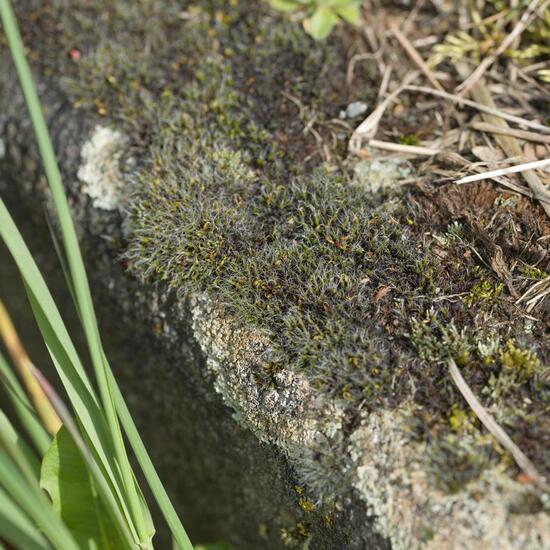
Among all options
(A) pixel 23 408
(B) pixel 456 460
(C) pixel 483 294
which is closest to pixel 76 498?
(A) pixel 23 408

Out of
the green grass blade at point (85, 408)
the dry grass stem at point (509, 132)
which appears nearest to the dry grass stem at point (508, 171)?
the dry grass stem at point (509, 132)

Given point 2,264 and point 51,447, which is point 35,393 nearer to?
point 51,447

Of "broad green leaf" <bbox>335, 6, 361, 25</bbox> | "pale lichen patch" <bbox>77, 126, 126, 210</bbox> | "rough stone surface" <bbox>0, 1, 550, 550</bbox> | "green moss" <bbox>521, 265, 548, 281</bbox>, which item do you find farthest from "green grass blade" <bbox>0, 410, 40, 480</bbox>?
"broad green leaf" <bbox>335, 6, 361, 25</bbox>

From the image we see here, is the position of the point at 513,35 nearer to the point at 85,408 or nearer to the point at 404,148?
the point at 404,148

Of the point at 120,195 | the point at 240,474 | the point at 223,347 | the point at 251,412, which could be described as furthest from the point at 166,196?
the point at 240,474

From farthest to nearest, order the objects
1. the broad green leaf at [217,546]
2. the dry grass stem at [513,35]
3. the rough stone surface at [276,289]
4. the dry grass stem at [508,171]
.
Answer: the dry grass stem at [513,35], the broad green leaf at [217,546], the dry grass stem at [508,171], the rough stone surface at [276,289]

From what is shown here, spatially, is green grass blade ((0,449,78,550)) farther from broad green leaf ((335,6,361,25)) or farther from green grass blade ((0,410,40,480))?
broad green leaf ((335,6,361,25))

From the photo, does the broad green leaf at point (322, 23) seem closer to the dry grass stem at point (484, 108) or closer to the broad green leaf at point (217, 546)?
the dry grass stem at point (484, 108)
